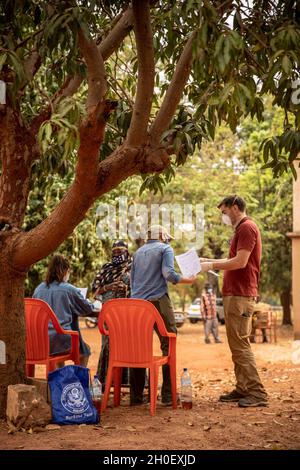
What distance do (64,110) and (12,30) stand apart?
1.43m

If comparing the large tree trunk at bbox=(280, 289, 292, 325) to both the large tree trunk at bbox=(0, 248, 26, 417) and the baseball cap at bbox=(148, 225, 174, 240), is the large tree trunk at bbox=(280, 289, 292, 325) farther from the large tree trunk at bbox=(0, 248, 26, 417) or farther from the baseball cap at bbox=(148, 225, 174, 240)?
the large tree trunk at bbox=(0, 248, 26, 417)

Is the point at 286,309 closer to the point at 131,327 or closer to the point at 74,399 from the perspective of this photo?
the point at 131,327

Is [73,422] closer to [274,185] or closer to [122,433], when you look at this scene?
[122,433]

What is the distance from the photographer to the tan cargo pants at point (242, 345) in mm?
7473

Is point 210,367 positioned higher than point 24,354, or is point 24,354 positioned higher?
point 24,354

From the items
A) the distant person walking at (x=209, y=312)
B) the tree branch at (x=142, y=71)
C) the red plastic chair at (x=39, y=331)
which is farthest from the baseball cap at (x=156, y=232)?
the distant person walking at (x=209, y=312)

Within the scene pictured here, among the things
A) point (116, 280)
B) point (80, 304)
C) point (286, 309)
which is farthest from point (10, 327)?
→ point (286, 309)

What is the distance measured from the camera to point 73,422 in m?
6.38

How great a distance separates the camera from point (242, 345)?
7508 millimetres

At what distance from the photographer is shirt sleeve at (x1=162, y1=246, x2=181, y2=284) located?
24.2ft

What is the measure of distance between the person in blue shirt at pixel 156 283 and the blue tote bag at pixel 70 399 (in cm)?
103

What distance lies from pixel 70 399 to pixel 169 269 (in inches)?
71.4

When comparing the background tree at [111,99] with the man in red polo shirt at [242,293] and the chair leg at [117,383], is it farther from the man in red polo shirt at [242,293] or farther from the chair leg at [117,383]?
the chair leg at [117,383]

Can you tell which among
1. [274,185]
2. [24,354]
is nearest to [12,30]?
[24,354]
